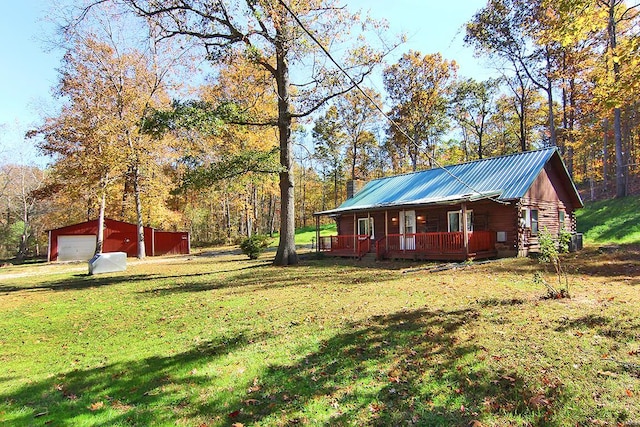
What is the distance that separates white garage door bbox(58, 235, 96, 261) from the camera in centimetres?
2933

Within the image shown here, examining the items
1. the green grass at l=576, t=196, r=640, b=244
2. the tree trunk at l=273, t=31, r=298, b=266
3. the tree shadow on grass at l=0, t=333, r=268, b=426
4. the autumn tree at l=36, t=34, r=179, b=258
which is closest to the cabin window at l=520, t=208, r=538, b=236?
the green grass at l=576, t=196, r=640, b=244

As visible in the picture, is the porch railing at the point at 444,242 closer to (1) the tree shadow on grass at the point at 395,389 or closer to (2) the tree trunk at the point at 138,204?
(1) the tree shadow on grass at the point at 395,389

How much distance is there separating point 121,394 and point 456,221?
55.8 ft

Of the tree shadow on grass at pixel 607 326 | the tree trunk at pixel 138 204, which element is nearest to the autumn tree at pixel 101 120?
the tree trunk at pixel 138 204

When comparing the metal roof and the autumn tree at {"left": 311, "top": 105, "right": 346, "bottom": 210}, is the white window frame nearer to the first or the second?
the metal roof

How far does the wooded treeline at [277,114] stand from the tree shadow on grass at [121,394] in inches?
178

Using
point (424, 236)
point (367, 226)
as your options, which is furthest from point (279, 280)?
point (367, 226)

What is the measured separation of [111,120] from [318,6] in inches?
674

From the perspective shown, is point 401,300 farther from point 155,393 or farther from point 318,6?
point 318,6

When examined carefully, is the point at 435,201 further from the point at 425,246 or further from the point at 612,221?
the point at 612,221

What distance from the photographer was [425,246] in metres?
16.9

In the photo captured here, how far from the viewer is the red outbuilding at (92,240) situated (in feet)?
95.9

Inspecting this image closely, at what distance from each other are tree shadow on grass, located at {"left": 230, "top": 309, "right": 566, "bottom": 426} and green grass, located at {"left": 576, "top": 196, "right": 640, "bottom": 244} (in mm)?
18518

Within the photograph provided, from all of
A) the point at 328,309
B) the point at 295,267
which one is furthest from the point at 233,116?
the point at 328,309
